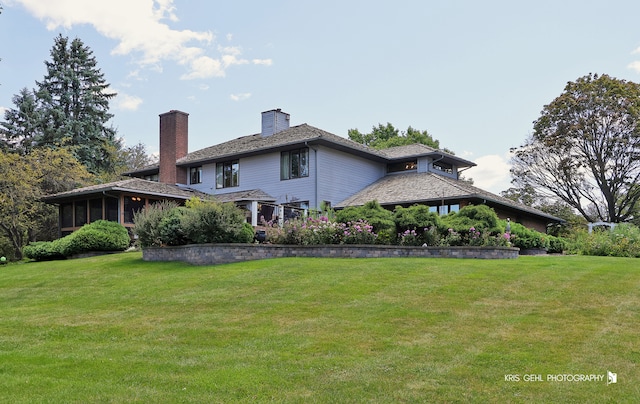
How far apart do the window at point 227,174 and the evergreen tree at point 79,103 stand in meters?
13.8

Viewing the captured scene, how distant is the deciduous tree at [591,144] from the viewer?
1287 inches

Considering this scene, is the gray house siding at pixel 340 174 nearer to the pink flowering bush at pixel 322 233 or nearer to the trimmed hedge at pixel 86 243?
the pink flowering bush at pixel 322 233

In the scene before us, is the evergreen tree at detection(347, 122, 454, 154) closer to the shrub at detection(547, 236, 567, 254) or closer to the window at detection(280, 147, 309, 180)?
the window at detection(280, 147, 309, 180)

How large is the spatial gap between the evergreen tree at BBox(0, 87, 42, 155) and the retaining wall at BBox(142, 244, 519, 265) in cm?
2726

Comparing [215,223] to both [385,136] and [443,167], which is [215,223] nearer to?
[443,167]

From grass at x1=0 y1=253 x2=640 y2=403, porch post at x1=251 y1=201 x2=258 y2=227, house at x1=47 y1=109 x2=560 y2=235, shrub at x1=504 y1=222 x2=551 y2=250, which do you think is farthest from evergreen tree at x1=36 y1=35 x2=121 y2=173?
shrub at x1=504 y1=222 x2=551 y2=250

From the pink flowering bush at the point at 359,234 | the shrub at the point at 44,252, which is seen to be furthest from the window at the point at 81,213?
the pink flowering bush at the point at 359,234

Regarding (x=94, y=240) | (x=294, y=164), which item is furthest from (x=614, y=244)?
(x=94, y=240)

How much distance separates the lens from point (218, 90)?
20.3m

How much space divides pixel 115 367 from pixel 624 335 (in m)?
6.30

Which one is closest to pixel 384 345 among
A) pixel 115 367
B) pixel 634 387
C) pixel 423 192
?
pixel 634 387

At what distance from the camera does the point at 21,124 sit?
39375 millimetres

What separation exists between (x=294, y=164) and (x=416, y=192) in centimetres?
626

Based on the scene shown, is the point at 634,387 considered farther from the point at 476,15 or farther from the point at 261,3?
the point at 261,3
